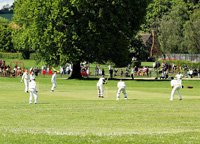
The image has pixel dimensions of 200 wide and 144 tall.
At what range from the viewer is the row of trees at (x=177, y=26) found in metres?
98.8

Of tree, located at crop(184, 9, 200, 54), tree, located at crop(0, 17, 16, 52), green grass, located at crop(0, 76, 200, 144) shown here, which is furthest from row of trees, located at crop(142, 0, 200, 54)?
green grass, located at crop(0, 76, 200, 144)

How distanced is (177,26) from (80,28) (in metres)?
58.1

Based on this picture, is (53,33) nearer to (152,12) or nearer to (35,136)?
(35,136)

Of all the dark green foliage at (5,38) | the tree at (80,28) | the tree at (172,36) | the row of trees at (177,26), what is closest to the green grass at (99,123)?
the tree at (80,28)

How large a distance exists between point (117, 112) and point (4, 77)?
151 ft

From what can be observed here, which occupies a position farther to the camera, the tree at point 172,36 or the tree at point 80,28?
the tree at point 172,36

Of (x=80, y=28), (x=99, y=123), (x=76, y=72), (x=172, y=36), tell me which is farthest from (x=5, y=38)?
(x=99, y=123)

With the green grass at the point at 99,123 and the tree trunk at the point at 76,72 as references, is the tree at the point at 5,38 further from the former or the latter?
the green grass at the point at 99,123

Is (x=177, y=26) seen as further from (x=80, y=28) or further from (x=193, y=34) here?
(x=80, y=28)

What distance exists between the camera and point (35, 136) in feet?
53.3

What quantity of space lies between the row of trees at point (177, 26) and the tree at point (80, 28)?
37.1 meters

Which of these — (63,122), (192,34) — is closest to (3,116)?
(63,122)

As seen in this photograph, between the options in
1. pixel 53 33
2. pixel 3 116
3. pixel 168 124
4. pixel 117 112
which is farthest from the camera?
pixel 53 33

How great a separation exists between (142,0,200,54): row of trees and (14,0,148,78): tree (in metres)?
37.1
